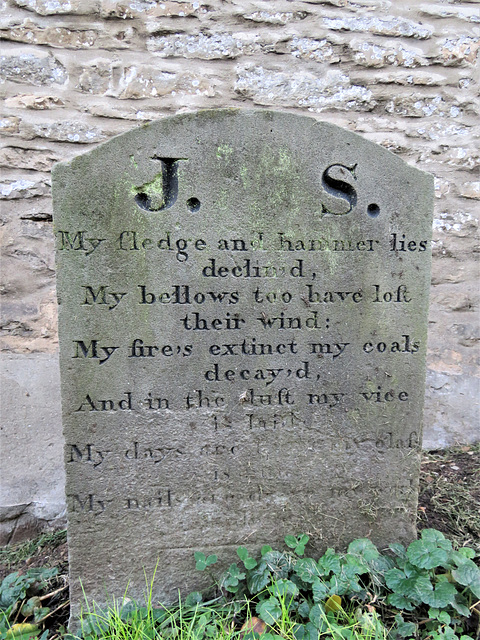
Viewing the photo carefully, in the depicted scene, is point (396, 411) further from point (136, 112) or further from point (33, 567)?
point (136, 112)

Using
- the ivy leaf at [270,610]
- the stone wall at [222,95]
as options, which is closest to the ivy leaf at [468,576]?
the ivy leaf at [270,610]

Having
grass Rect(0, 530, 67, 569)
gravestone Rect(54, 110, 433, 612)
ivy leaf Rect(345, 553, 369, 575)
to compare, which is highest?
gravestone Rect(54, 110, 433, 612)

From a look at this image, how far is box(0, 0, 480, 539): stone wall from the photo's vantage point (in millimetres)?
2334

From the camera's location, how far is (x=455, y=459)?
8.69 ft

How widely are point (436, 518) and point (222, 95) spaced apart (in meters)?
2.49

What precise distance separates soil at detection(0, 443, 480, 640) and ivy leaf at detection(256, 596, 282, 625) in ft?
2.68

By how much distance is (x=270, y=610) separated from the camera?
152 centimetres

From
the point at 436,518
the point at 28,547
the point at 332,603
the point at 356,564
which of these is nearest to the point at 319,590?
the point at 332,603

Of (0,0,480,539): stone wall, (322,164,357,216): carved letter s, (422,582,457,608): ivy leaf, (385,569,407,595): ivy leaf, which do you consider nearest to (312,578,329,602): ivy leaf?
(385,569,407,595): ivy leaf

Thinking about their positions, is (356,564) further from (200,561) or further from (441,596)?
(200,561)

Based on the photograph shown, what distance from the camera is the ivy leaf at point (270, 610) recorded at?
4.91ft

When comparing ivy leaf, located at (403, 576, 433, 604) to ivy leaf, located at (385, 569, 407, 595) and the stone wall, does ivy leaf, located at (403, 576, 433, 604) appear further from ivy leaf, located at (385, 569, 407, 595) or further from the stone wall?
the stone wall

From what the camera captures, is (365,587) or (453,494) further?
(453,494)

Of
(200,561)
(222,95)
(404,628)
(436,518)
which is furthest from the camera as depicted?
(222,95)
